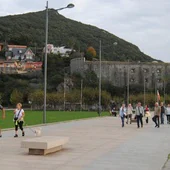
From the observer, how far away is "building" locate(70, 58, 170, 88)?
129 metres

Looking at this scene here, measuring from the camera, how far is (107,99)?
108250 millimetres

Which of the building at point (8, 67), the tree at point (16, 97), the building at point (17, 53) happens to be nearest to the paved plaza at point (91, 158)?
the tree at point (16, 97)

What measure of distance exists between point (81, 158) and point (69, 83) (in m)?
116

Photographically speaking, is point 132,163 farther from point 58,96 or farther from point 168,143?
point 58,96

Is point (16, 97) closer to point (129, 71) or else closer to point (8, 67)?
point (129, 71)

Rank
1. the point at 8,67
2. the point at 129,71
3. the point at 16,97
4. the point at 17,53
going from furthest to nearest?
the point at 17,53
the point at 8,67
the point at 129,71
the point at 16,97

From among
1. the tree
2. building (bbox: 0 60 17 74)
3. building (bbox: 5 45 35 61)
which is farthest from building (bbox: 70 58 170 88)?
building (bbox: 5 45 35 61)

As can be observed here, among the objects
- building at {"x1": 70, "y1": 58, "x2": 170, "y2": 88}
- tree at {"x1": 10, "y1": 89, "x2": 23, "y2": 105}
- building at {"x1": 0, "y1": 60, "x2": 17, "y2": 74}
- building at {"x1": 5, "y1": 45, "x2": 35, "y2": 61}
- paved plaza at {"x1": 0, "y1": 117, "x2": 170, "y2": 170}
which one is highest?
building at {"x1": 5, "y1": 45, "x2": 35, "y2": 61}

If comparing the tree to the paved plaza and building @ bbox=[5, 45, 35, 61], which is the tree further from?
the paved plaza

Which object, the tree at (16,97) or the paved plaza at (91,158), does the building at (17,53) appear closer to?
the tree at (16,97)

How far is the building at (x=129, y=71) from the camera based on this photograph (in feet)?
424

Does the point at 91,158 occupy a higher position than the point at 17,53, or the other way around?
the point at 17,53

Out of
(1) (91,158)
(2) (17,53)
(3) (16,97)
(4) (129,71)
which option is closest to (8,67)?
(2) (17,53)

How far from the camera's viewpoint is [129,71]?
130000mm
